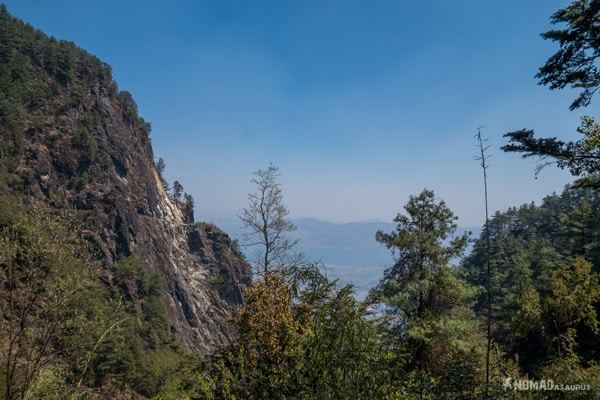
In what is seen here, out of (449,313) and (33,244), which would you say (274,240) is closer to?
(449,313)

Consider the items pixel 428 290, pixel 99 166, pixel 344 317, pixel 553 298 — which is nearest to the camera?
pixel 344 317

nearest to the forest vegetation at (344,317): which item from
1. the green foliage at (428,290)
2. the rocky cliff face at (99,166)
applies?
the green foliage at (428,290)

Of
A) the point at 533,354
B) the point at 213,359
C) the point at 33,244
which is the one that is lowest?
the point at 533,354

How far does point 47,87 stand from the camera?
267 feet

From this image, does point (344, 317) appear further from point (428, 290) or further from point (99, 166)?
point (99, 166)

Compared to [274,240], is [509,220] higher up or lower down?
higher up

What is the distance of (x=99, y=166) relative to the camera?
81.9 m

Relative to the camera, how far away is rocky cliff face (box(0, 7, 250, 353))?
69.8 meters

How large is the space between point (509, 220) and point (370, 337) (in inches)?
3507

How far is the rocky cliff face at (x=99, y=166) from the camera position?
69.8 metres

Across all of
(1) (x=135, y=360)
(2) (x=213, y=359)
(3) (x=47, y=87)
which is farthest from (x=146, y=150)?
(2) (x=213, y=359)

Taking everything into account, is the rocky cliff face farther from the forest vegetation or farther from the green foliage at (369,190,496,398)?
the green foliage at (369,190,496,398)

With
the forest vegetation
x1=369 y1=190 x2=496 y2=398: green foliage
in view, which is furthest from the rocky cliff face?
x1=369 y1=190 x2=496 y2=398: green foliage

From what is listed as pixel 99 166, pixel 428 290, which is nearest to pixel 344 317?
pixel 428 290
